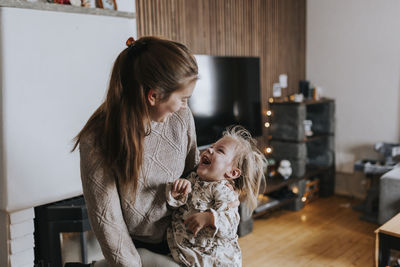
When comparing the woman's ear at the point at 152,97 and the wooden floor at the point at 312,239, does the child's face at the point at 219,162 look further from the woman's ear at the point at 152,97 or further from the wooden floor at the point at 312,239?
the wooden floor at the point at 312,239

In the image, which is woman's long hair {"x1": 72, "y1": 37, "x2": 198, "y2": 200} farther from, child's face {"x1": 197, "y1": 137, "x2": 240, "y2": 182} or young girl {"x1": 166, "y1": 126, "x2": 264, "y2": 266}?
child's face {"x1": 197, "y1": 137, "x2": 240, "y2": 182}

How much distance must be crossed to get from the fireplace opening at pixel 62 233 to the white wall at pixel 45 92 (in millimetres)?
85

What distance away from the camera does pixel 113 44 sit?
7.64ft

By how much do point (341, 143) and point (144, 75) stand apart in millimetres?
3662

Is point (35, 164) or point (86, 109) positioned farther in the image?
point (86, 109)

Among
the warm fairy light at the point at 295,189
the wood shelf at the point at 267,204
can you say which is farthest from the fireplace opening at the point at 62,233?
the warm fairy light at the point at 295,189

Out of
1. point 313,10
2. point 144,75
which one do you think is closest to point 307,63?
point 313,10

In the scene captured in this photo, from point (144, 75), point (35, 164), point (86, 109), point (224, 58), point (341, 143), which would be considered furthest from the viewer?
point (341, 143)

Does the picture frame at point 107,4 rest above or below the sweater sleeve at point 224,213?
above

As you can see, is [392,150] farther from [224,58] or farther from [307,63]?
[224,58]

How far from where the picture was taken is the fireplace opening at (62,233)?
2.15 m

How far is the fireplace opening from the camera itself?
2.15 metres

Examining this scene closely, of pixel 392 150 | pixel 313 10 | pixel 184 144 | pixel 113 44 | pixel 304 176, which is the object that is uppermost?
pixel 313 10

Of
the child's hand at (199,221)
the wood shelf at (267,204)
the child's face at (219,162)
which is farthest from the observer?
the wood shelf at (267,204)
